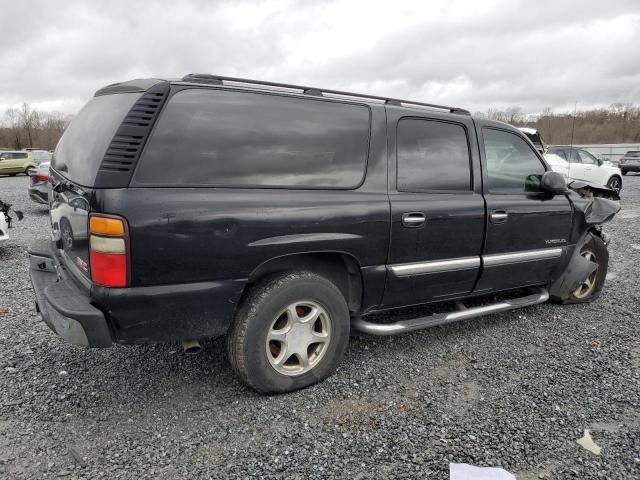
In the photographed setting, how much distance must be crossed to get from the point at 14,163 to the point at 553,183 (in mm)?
30709

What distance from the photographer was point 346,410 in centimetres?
274

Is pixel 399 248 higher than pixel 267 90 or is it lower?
lower

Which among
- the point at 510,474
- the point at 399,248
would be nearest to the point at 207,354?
the point at 399,248

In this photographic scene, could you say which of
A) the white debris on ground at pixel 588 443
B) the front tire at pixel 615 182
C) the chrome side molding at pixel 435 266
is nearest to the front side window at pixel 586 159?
the front tire at pixel 615 182

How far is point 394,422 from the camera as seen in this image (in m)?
2.63

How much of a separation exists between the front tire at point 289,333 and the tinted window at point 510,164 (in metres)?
1.69

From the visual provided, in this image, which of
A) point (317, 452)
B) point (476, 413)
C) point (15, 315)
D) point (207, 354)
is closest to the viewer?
point (317, 452)

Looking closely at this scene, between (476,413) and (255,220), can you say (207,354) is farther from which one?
(476,413)

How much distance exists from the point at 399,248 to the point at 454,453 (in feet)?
4.19

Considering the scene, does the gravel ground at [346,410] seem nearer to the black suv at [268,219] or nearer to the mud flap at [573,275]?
the black suv at [268,219]

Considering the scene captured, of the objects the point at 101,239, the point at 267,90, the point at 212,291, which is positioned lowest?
the point at 212,291

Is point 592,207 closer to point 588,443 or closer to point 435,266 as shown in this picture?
point 435,266

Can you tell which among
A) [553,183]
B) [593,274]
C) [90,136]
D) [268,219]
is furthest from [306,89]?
[593,274]

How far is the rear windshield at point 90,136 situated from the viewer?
7.91 ft
